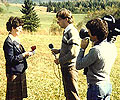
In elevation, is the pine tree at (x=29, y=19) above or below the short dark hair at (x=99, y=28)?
below

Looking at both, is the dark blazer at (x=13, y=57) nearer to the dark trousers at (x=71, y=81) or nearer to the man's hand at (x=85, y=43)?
the dark trousers at (x=71, y=81)

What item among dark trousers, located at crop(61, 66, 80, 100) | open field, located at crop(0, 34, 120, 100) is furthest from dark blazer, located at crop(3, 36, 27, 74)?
open field, located at crop(0, 34, 120, 100)

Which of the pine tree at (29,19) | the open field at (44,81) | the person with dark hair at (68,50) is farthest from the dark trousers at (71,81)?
the pine tree at (29,19)

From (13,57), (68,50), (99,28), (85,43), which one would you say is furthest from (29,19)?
(99,28)

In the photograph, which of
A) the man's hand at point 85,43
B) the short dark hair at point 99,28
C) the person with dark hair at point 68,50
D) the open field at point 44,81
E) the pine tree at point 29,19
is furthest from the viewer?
the pine tree at point 29,19

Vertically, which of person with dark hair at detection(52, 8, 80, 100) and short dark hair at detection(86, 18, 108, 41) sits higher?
short dark hair at detection(86, 18, 108, 41)

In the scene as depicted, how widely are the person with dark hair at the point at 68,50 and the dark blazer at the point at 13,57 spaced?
747 mm

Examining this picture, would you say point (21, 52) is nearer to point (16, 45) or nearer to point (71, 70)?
point (16, 45)

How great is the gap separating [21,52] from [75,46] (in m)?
1.11

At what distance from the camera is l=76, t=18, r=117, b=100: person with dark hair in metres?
2.80

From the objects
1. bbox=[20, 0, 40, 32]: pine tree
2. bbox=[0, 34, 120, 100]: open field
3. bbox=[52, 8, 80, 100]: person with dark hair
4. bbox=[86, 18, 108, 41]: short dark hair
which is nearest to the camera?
bbox=[86, 18, 108, 41]: short dark hair

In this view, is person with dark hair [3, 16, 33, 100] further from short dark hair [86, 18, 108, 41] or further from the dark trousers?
short dark hair [86, 18, 108, 41]

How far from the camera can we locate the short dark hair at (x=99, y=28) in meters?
2.79

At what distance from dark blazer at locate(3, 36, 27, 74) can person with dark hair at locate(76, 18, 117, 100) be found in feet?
4.68
